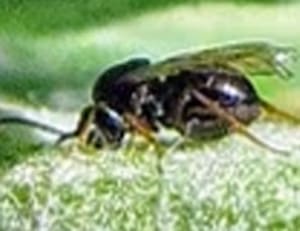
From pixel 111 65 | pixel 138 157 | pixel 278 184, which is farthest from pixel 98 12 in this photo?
pixel 278 184

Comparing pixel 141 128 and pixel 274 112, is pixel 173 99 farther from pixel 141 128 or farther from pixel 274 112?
pixel 274 112

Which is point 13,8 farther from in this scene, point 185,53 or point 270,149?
point 270,149

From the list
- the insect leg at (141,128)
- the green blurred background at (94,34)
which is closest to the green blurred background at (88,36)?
the green blurred background at (94,34)

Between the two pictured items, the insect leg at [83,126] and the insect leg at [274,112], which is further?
the insect leg at [83,126]

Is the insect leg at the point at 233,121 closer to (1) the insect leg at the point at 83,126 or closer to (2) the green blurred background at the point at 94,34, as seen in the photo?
(2) the green blurred background at the point at 94,34

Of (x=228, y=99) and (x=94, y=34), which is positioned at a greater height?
(x=94, y=34)

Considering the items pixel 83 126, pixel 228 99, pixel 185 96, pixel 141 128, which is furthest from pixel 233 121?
pixel 83 126

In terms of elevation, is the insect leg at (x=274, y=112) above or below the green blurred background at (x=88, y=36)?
below
